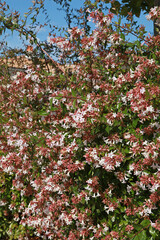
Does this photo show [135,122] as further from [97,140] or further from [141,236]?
[141,236]

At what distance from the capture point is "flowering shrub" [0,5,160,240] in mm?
2469

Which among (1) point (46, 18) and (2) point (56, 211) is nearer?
(2) point (56, 211)

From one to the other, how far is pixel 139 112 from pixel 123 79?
0.46m

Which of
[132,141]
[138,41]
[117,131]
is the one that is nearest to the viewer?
[132,141]

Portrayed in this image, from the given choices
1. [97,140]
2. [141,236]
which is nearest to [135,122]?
[97,140]

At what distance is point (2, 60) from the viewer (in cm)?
486

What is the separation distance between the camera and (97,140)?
110 inches

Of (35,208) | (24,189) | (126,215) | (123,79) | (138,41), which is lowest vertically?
(126,215)

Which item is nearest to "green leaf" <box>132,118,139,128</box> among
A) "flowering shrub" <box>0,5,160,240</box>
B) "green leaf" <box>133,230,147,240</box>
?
"flowering shrub" <box>0,5,160,240</box>

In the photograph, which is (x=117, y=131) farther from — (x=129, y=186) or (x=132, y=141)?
(x=129, y=186)

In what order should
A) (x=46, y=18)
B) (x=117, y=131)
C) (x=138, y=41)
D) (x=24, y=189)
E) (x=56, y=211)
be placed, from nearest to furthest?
(x=117, y=131)
(x=138, y=41)
(x=56, y=211)
(x=24, y=189)
(x=46, y=18)

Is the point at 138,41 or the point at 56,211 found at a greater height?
the point at 138,41

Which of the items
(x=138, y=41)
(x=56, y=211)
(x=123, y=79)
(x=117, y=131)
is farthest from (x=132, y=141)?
(x=56, y=211)

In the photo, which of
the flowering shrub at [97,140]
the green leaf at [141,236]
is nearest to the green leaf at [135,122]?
the flowering shrub at [97,140]
